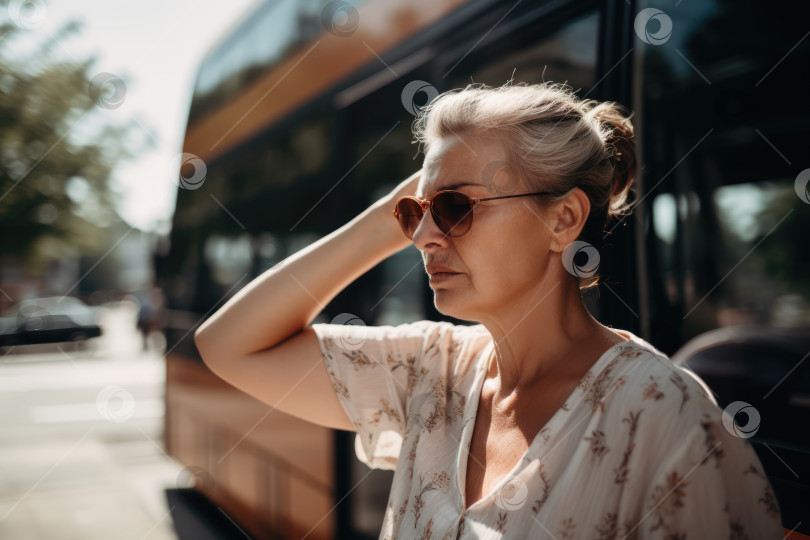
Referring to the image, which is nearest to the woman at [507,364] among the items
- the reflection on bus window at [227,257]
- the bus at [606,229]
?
the bus at [606,229]

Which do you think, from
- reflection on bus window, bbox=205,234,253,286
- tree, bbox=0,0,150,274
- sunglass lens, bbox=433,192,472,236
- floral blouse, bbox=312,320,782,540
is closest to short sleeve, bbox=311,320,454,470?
floral blouse, bbox=312,320,782,540

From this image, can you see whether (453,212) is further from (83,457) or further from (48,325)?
(48,325)

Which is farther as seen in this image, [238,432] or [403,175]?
[238,432]

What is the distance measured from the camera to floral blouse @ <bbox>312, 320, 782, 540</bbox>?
93 centimetres

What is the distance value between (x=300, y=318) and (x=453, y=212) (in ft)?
1.67

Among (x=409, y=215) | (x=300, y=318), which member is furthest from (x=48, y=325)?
(x=409, y=215)

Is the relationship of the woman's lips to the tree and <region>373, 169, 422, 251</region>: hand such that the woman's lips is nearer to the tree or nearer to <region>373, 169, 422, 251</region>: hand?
<region>373, 169, 422, 251</region>: hand

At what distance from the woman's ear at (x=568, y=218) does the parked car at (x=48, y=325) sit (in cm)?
2156

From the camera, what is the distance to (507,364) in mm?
1370

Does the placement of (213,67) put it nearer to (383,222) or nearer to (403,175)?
(403,175)

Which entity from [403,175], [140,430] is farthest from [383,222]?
[140,430]

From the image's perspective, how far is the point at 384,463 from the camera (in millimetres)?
1572

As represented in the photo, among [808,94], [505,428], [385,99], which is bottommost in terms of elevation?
[505,428]

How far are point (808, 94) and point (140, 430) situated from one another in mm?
8818
